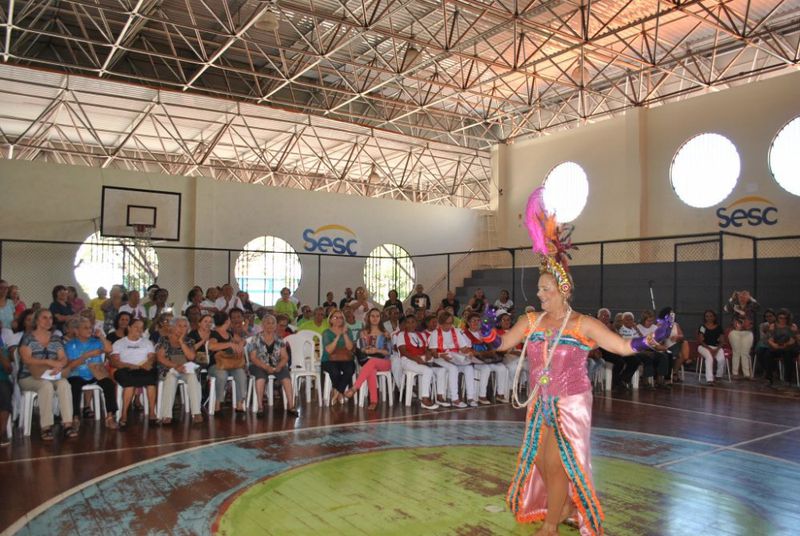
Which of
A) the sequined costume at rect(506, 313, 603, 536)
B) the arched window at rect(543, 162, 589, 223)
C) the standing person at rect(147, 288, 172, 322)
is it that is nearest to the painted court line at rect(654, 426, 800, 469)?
the sequined costume at rect(506, 313, 603, 536)

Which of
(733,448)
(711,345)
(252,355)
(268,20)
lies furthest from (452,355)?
(268,20)

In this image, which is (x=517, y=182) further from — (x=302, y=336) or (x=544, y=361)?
(x=544, y=361)

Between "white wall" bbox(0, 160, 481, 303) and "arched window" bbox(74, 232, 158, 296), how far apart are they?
1.20ft

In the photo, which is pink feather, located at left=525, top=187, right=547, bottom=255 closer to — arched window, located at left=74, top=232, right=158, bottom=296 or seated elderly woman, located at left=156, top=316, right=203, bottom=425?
seated elderly woman, located at left=156, top=316, right=203, bottom=425

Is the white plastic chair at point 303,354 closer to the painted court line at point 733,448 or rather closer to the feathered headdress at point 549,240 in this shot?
the painted court line at point 733,448

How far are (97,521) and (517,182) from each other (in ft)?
50.4

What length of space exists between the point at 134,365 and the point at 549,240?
15.2ft

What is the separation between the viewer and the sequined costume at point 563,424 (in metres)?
3.32

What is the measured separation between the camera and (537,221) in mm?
3783

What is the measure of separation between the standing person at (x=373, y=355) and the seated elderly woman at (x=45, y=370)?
2986 millimetres

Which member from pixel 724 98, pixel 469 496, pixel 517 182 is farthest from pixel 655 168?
pixel 469 496

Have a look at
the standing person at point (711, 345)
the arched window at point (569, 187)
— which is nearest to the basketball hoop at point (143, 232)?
the arched window at point (569, 187)

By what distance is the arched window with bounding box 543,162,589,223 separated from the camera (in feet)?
52.3

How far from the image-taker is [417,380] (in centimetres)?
807
